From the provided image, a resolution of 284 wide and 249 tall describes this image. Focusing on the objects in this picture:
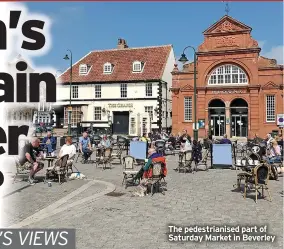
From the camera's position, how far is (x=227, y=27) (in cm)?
3997

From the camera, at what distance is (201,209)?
351 inches

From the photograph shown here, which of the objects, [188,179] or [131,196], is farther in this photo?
[188,179]

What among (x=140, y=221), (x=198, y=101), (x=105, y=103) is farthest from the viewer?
(x=105, y=103)

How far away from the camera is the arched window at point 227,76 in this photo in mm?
39516

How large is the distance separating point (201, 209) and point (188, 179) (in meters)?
4.76

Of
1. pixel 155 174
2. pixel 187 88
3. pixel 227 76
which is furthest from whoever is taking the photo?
pixel 187 88

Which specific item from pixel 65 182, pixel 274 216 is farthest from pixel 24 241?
pixel 65 182

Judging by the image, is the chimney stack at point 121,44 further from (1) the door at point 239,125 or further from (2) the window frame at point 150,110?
(1) the door at point 239,125

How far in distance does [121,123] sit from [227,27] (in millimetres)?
16608

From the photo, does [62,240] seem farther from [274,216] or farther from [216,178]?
[216,178]

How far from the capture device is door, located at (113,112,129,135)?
45156 millimetres

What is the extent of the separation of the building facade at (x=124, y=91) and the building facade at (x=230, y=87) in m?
3.42

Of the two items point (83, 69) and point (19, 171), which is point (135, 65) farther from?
point (19, 171)

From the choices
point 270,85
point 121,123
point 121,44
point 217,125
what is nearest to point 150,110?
point 121,123
